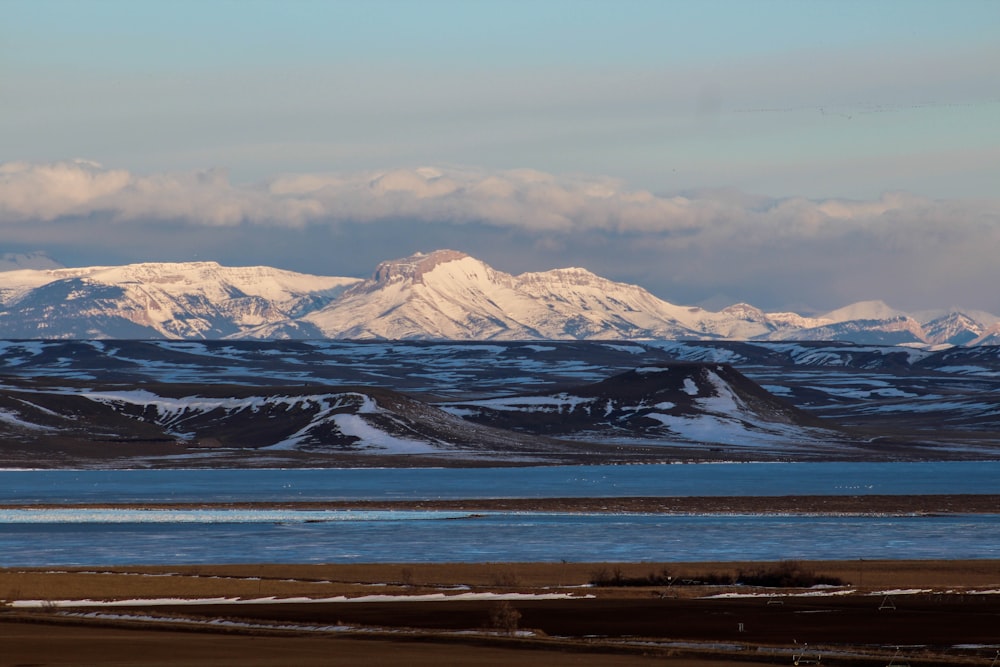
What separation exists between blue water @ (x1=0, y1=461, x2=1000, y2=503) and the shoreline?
7930 millimetres

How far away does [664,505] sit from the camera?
4252 inches

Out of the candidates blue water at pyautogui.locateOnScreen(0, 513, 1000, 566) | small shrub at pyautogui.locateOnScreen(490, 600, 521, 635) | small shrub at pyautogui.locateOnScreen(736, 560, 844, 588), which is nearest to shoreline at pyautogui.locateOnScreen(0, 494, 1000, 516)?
blue water at pyautogui.locateOnScreen(0, 513, 1000, 566)

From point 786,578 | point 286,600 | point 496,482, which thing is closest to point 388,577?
point 286,600

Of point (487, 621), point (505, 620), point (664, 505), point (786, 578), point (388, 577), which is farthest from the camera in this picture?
point (664, 505)

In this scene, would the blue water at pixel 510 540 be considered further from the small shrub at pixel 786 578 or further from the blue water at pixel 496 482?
the blue water at pixel 496 482

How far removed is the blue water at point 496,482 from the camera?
127750 millimetres

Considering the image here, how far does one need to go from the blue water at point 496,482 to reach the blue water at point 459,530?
280mm

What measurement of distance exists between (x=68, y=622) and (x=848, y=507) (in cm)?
7305

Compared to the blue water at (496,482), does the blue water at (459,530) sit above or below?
above

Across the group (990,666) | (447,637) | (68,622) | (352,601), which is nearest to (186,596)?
(352,601)

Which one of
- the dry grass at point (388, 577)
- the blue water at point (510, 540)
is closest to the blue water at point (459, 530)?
the blue water at point (510, 540)

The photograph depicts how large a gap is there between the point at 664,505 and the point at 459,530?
2448 cm

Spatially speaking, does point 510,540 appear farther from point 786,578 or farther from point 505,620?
point 505,620

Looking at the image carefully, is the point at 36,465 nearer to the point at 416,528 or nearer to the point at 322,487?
the point at 322,487
